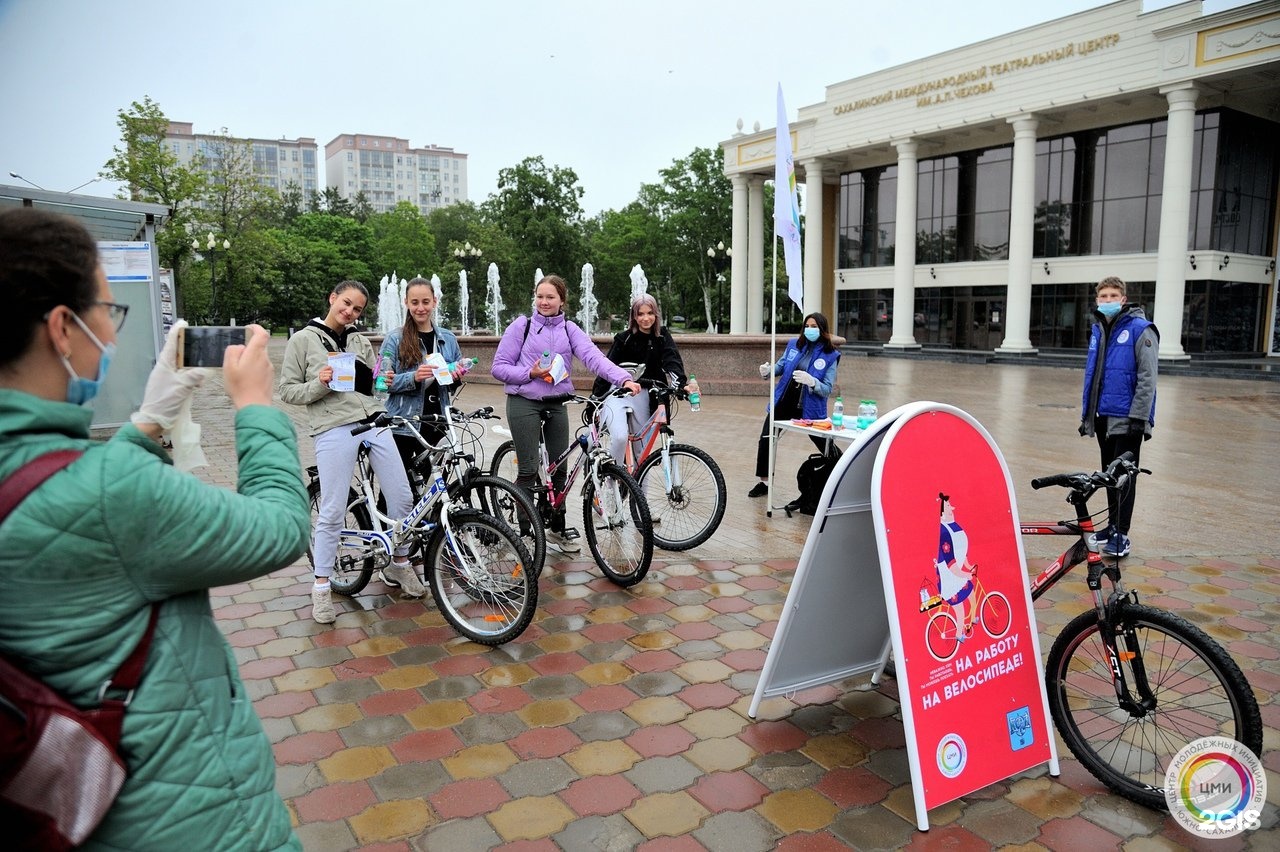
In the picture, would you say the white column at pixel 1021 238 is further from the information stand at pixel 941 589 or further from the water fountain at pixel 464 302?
the information stand at pixel 941 589

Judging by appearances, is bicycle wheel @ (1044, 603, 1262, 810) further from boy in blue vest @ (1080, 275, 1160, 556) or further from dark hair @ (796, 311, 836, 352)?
dark hair @ (796, 311, 836, 352)


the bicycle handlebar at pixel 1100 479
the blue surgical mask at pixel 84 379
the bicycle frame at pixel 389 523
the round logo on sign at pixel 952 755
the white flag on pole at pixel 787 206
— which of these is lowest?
the round logo on sign at pixel 952 755

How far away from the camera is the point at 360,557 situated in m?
5.22

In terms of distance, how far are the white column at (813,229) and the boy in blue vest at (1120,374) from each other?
35.1 metres

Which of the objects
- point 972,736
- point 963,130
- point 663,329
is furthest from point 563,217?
point 972,736

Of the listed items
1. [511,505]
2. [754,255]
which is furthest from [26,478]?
[754,255]

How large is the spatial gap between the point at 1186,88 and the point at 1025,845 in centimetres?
3331

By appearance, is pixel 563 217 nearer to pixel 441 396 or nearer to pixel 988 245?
pixel 988 245

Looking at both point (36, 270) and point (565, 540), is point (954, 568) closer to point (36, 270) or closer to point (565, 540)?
point (36, 270)

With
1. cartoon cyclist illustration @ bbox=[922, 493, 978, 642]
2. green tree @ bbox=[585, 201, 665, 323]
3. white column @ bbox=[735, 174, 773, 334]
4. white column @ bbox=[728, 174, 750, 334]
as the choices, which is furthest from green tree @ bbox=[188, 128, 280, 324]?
cartoon cyclist illustration @ bbox=[922, 493, 978, 642]

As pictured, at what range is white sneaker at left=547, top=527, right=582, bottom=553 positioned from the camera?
626 cm

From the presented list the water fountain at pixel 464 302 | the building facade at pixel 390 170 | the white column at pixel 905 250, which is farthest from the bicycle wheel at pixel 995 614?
the building facade at pixel 390 170

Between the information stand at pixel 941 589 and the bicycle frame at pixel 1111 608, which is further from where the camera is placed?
the bicycle frame at pixel 1111 608

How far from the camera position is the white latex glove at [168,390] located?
1.60 meters
